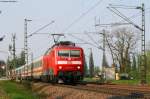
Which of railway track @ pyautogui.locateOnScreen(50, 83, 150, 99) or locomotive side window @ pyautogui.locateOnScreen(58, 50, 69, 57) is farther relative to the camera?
locomotive side window @ pyautogui.locateOnScreen(58, 50, 69, 57)

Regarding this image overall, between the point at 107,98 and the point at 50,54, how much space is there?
22073 millimetres

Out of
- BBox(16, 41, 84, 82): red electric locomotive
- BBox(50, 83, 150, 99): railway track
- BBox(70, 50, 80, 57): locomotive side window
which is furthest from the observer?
BBox(70, 50, 80, 57): locomotive side window

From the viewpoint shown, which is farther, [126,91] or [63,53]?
[63,53]

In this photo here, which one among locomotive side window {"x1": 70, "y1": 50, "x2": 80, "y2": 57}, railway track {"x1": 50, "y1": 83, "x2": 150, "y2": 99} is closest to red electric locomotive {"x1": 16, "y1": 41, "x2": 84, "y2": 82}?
locomotive side window {"x1": 70, "y1": 50, "x2": 80, "y2": 57}

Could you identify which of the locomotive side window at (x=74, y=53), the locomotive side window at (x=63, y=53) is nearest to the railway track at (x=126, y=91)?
the locomotive side window at (x=74, y=53)

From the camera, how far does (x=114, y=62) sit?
8088cm

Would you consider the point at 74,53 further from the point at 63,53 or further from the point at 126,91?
the point at 126,91

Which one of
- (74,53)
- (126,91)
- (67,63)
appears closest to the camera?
(126,91)

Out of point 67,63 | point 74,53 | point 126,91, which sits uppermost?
point 74,53

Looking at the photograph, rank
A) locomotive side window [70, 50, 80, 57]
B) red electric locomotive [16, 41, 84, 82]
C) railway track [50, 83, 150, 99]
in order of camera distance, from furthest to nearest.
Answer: locomotive side window [70, 50, 80, 57], red electric locomotive [16, 41, 84, 82], railway track [50, 83, 150, 99]

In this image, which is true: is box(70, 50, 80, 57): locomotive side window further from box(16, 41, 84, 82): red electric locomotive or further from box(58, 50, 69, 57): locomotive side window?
box(58, 50, 69, 57): locomotive side window

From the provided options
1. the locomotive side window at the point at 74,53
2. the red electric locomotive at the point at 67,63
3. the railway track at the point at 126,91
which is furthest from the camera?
the locomotive side window at the point at 74,53

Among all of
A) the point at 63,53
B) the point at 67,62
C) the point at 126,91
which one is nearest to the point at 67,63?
the point at 67,62

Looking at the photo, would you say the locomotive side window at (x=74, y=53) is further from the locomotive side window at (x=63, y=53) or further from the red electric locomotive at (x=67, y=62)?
the locomotive side window at (x=63, y=53)
